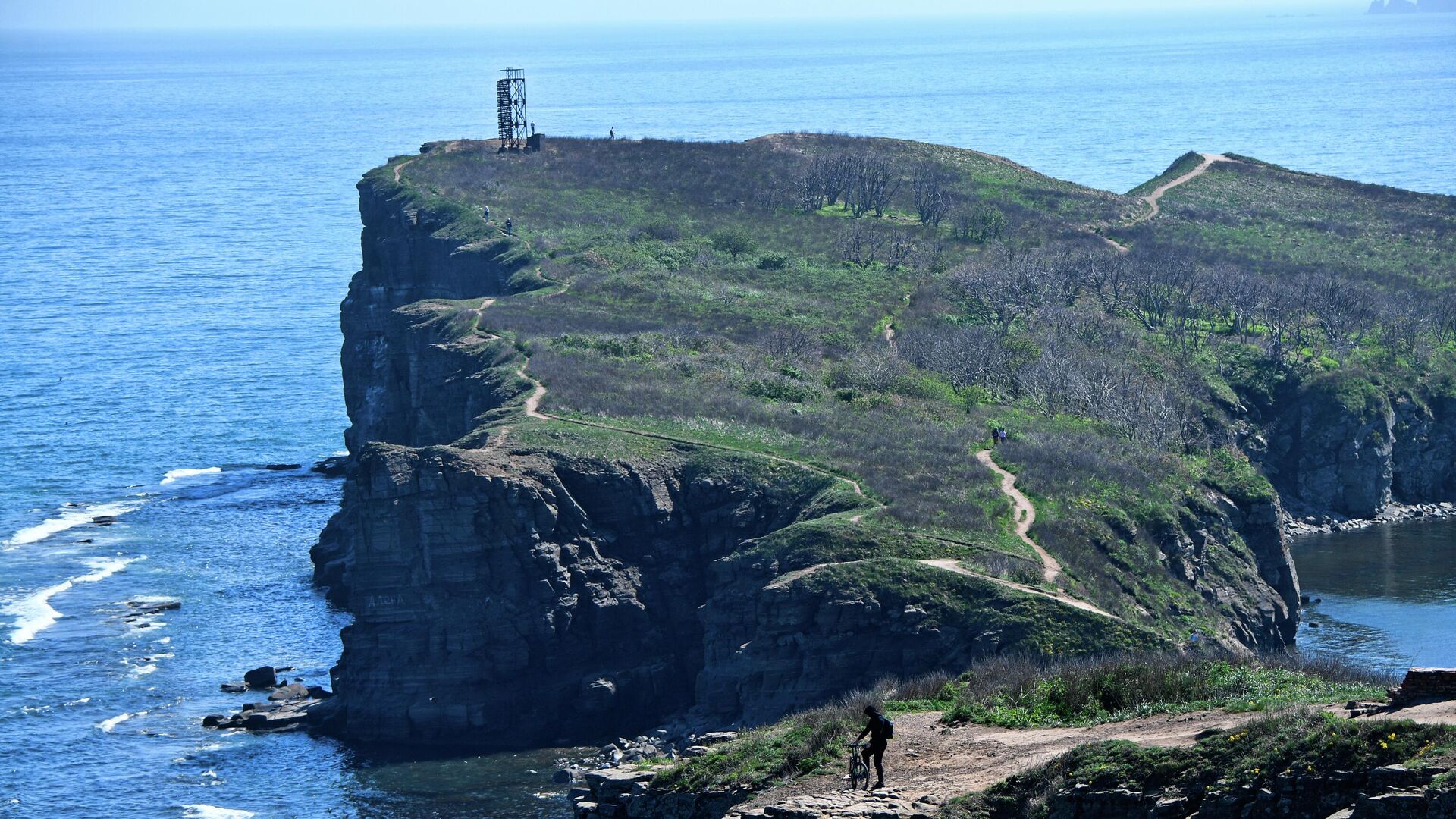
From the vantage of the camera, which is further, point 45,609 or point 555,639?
point 45,609

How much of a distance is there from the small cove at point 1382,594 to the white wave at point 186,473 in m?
57.1

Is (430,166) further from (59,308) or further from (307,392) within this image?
(59,308)

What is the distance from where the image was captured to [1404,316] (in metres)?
118

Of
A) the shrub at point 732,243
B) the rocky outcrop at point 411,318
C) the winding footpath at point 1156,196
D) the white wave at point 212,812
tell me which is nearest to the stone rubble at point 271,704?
the white wave at point 212,812

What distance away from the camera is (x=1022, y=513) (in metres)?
75.4

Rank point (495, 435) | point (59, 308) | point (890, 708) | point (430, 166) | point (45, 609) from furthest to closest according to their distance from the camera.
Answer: point (59, 308) < point (430, 166) < point (45, 609) < point (495, 435) < point (890, 708)

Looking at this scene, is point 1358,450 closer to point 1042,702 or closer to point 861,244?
point 861,244

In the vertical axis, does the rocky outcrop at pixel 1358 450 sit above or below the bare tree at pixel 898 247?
below

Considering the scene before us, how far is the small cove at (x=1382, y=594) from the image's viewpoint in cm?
7662

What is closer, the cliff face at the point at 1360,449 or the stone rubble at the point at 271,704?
the stone rubble at the point at 271,704

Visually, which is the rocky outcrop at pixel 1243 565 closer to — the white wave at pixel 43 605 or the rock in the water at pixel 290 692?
the rock in the water at pixel 290 692

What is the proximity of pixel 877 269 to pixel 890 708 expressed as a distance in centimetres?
7640

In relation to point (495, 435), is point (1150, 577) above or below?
below

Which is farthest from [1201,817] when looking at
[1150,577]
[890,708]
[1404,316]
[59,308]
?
[59,308]
